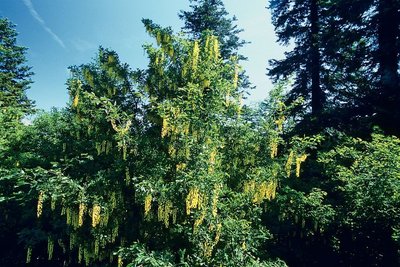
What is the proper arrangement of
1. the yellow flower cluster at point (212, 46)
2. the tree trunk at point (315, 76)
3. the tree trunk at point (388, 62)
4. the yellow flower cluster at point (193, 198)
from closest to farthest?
the yellow flower cluster at point (193, 198)
the yellow flower cluster at point (212, 46)
the tree trunk at point (388, 62)
the tree trunk at point (315, 76)

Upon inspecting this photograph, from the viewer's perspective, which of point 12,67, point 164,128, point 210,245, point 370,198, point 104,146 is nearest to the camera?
point 210,245

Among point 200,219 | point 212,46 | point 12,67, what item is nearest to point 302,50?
point 212,46

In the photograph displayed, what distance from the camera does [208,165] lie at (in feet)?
24.3

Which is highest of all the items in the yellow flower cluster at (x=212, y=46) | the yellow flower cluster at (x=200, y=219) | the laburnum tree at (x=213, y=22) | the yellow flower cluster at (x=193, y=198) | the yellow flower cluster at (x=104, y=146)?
the laburnum tree at (x=213, y=22)

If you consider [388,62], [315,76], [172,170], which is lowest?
[172,170]

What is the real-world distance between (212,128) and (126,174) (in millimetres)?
2489

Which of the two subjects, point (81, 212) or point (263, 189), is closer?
point (81, 212)

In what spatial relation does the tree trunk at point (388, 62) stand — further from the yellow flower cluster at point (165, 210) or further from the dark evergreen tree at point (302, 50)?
the yellow flower cluster at point (165, 210)

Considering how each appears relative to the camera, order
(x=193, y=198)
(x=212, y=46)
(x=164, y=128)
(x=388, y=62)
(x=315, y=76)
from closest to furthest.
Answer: (x=193, y=198), (x=164, y=128), (x=212, y=46), (x=388, y=62), (x=315, y=76)

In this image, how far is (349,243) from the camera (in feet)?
35.7

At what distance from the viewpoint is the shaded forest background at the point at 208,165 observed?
24.6ft

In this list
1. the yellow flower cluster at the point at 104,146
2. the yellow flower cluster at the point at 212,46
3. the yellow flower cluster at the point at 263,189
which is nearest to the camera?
the yellow flower cluster at the point at 263,189

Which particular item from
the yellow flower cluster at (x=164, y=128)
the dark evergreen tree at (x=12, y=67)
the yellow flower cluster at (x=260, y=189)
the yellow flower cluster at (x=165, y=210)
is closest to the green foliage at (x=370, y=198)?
the yellow flower cluster at (x=260, y=189)

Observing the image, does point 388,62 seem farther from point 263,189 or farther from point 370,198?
point 263,189
